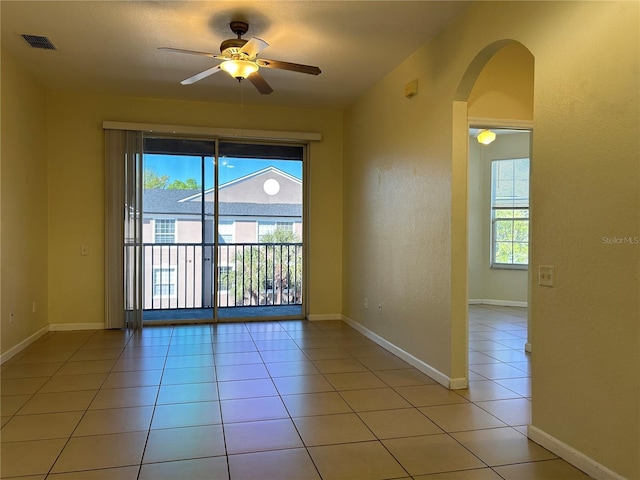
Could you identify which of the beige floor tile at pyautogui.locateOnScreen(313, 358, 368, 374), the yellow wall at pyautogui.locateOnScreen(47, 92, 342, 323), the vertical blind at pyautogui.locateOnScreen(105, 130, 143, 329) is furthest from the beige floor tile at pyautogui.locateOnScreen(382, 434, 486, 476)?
the yellow wall at pyautogui.locateOnScreen(47, 92, 342, 323)

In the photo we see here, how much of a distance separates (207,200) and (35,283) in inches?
82.3

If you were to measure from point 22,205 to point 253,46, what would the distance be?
2.95m

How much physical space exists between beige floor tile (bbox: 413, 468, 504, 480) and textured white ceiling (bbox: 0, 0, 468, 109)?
2865mm

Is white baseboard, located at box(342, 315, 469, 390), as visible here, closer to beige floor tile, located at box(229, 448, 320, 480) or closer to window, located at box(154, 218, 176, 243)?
beige floor tile, located at box(229, 448, 320, 480)

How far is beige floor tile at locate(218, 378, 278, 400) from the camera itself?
10.2 ft

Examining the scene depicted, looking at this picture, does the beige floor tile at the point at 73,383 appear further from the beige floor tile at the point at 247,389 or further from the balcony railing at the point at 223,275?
the balcony railing at the point at 223,275

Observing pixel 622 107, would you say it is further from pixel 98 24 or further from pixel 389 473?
pixel 98 24

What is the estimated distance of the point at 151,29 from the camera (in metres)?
3.46

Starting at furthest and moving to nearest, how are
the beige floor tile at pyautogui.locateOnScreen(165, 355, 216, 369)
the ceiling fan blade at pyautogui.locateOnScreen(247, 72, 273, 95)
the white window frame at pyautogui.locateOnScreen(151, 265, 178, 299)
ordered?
the white window frame at pyautogui.locateOnScreen(151, 265, 178, 299) < the beige floor tile at pyautogui.locateOnScreen(165, 355, 216, 369) < the ceiling fan blade at pyautogui.locateOnScreen(247, 72, 273, 95)

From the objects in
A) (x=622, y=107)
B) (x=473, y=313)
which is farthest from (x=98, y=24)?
(x=473, y=313)

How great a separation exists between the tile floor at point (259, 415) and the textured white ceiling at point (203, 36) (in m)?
2.72

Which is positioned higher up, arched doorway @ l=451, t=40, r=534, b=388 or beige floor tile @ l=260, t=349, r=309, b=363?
arched doorway @ l=451, t=40, r=534, b=388

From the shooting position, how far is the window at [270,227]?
19.9ft

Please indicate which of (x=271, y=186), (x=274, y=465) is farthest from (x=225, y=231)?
(x=274, y=465)
